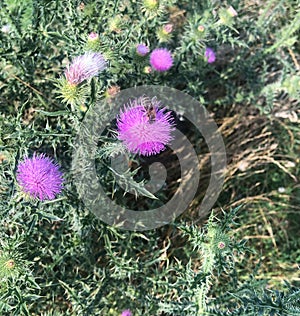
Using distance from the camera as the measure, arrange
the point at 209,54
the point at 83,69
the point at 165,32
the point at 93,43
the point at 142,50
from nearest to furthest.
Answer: the point at 83,69, the point at 93,43, the point at 142,50, the point at 165,32, the point at 209,54

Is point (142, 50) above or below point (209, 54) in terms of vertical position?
above

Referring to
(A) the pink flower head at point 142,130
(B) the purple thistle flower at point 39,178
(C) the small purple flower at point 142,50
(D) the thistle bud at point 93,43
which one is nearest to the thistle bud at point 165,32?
(C) the small purple flower at point 142,50

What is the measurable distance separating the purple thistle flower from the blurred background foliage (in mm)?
55

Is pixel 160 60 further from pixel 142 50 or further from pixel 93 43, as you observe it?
pixel 93 43

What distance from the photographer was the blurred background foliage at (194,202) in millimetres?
2082

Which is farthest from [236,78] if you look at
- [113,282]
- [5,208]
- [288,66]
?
[5,208]

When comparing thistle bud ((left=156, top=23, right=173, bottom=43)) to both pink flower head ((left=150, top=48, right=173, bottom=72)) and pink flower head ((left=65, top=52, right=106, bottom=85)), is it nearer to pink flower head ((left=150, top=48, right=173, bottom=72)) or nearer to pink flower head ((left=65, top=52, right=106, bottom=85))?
pink flower head ((left=150, top=48, right=173, bottom=72))

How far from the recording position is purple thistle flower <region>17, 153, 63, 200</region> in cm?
194

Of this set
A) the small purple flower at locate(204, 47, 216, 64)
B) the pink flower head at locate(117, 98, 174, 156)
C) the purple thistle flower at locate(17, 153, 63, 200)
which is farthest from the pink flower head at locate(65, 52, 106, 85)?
the small purple flower at locate(204, 47, 216, 64)

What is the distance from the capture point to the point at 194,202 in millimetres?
3061

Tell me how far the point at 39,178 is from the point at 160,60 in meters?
1.02

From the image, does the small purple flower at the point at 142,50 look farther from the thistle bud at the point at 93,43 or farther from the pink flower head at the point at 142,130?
the pink flower head at the point at 142,130

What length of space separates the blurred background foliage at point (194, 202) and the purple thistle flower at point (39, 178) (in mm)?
55

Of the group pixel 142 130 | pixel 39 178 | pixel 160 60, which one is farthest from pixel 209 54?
pixel 39 178
